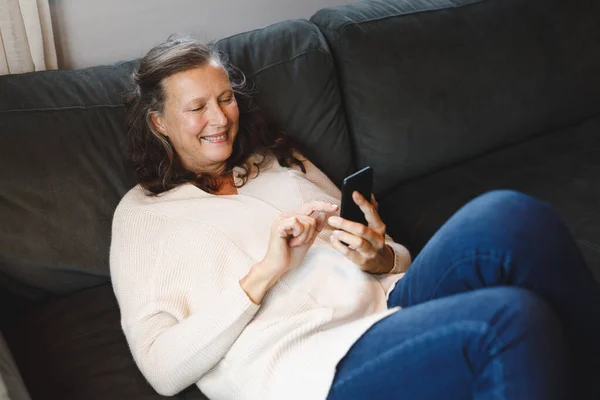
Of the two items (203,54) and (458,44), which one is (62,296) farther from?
(458,44)

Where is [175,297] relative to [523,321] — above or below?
below

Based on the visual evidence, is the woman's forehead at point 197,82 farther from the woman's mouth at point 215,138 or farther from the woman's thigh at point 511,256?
the woman's thigh at point 511,256

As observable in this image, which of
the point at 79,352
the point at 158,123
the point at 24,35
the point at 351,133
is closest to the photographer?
the point at 79,352

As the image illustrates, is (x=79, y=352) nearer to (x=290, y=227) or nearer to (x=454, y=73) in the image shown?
(x=290, y=227)

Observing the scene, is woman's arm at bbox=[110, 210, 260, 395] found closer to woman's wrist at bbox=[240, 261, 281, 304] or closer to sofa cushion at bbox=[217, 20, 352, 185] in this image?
woman's wrist at bbox=[240, 261, 281, 304]

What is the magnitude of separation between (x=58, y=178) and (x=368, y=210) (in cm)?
71

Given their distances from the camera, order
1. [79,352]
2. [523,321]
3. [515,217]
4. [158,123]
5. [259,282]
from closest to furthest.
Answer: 1. [523,321]
2. [515,217]
3. [259,282]
4. [79,352]
5. [158,123]

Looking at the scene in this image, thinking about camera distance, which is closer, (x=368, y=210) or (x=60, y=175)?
(x=368, y=210)

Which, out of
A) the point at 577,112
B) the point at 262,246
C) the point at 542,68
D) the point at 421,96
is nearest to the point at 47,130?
the point at 262,246

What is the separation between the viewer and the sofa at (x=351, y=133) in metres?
1.50

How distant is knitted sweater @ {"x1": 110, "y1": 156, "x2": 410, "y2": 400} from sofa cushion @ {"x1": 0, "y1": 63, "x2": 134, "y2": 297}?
0.11 meters

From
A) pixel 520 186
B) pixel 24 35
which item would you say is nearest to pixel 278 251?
pixel 520 186

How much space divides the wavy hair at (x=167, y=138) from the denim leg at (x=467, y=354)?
0.58 metres

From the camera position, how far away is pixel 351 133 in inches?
73.2
